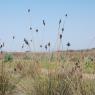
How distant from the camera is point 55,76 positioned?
6367 mm

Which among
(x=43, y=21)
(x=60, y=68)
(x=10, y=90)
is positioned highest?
(x=43, y=21)

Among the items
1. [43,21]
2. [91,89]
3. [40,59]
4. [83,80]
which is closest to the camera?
[91,89]

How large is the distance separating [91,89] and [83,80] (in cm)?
45

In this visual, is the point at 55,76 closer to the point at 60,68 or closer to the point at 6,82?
the point at 60,68

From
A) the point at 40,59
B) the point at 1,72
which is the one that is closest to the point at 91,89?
the point at 1,72

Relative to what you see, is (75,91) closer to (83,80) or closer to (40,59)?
(83,80)

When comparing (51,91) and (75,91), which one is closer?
(75,91)

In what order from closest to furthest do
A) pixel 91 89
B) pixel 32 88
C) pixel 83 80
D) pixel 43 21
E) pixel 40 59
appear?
pixel 91 89
pixel 83 80
pixel 32 88
pixel 43 21
pixel 40 59

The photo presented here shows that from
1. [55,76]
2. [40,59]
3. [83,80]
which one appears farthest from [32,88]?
[40,59]

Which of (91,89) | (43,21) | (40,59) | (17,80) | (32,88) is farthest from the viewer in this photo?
(40,59)

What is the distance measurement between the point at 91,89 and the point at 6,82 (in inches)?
82.0

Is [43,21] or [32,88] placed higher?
[43,21]

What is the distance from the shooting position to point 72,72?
6289 millimetres

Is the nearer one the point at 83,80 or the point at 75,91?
the point at 75,91
